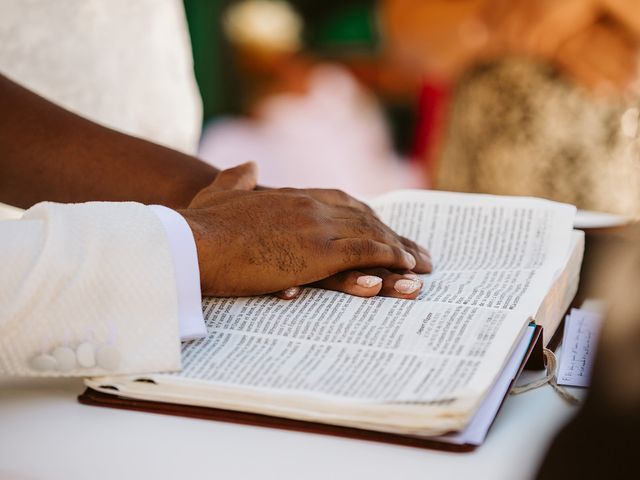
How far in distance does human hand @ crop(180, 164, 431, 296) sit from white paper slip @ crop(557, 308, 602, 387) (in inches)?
4.9

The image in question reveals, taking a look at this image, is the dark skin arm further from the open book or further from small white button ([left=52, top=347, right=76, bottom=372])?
small white button ([left=52, top=347, right=76, bottom=372])

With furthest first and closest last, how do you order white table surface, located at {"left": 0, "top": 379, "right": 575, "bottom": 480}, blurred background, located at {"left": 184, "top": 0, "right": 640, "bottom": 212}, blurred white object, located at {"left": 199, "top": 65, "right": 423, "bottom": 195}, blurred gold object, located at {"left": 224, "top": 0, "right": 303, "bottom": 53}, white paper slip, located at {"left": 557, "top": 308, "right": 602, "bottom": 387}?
blurred gold object, located at {"left": 224, "top": 0, "right": 303, "bottom": 53} → blurred white object, located at {"left": 199, "top": 65, "right": 423, "bottom": 195} → blurred background, located at {"left": 184, "top": 0, "right": 640, "bottom": 212} → white paper slip, located at {"left": 557, "top": 308, "right": 602, "bottom": 387} → white table surface, located at {"left": 0, "top": 379, "right": 575, "bottom": 480}

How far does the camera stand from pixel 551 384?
0.57 m

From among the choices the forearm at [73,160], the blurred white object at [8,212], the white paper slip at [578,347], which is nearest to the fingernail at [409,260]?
the white paper slip at [578,347]

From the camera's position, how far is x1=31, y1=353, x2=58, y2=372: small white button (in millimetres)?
538

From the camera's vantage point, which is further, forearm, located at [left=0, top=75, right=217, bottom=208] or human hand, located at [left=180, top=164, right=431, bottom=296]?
forearm, located at [left=0, top=75, right=217, bottom=208]

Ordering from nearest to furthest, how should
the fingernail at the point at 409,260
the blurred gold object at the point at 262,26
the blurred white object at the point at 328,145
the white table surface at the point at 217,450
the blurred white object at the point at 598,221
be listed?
the white table surface at the point at 217,450 < the fingernail at the point at 409,260 < the blurred white object at the point at 598,221 < the blurred white object at the point at 328,145 < the blurred gold object at the point at 262,26

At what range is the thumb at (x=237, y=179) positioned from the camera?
2.59 feet

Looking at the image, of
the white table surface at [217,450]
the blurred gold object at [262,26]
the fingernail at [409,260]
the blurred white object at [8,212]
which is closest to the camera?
the white table surface at [217,450]

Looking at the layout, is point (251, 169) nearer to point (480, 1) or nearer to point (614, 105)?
point (614, 105)

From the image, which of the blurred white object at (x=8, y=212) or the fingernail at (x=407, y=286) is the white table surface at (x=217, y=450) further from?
the blurred white object at (x=8, y=212)

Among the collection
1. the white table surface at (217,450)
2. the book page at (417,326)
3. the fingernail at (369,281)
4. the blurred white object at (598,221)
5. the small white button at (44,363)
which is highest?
the blurred white object at (598,221)

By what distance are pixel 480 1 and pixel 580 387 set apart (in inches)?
62.2

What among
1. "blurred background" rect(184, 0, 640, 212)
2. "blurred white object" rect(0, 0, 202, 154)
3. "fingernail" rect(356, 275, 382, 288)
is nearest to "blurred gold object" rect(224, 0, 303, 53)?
"blurred background" rect(184, 0, 640, 212)
